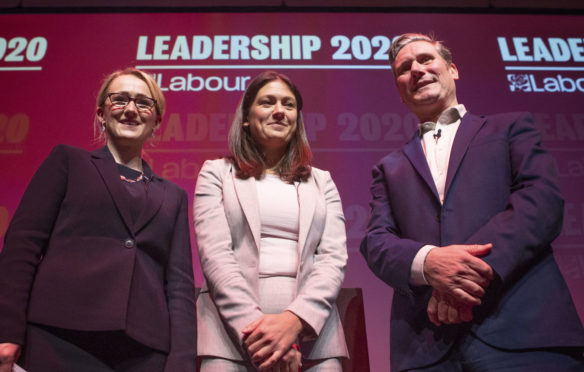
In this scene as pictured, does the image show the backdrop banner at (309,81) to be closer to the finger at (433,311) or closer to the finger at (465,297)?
the finger at (433,311)

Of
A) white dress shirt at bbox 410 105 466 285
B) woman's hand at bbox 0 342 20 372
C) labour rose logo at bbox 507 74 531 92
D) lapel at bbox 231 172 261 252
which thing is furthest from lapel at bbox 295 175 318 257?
labour rose logo at bbox 507 74 531 92

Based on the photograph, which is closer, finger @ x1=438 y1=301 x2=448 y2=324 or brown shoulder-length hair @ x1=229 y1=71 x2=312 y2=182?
finger @ x1=438 y1=301 x2=448 y2=324

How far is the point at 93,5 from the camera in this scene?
158 inches

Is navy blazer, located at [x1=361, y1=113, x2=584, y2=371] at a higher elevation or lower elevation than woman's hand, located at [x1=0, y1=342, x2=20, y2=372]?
higher

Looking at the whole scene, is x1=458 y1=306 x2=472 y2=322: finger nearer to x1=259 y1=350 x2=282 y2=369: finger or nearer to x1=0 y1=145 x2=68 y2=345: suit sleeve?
x1=259 y1=350 x2=282 y2=369: finger

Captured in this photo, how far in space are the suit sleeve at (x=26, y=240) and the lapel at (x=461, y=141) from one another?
137 cm

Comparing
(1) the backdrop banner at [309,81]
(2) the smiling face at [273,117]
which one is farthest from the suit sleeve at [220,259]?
(1) the backdrop banner at [309,81]

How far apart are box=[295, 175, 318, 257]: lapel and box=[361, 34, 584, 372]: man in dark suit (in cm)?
24

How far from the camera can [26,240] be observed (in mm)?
1587

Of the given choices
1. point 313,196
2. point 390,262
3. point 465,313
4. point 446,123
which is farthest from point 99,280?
point 446,123

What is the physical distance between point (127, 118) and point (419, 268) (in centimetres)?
129

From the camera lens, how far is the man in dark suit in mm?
1506

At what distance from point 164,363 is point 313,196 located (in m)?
0.83

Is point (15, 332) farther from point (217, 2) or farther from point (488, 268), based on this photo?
point (217, 2)
